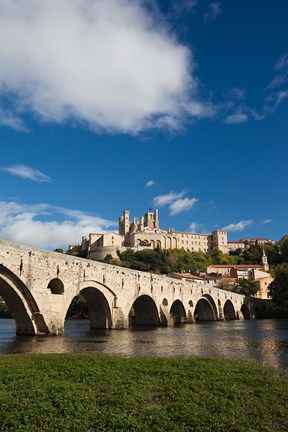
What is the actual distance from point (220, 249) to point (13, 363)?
151 meters

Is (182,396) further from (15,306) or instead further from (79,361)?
(15,306)

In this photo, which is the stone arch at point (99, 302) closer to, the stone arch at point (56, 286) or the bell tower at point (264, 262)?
the stone arch at point (56, 286)

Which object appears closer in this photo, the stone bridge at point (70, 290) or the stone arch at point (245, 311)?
the stone bridge at point (70, 290)

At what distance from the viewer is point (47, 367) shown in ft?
40.8

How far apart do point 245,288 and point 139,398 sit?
85.4m

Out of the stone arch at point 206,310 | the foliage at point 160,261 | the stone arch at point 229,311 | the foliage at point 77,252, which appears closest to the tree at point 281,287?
the stone arch at point 229,311

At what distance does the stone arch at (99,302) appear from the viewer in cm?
3222

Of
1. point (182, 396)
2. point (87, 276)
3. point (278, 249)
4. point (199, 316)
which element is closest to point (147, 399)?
point (182, 396)

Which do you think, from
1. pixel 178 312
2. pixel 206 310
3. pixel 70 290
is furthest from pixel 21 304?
pixel 206 310

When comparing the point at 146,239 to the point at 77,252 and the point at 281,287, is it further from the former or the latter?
the point at 281,287

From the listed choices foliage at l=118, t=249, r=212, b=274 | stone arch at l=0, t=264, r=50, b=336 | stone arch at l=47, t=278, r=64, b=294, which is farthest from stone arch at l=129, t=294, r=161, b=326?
foliage at l=118, t=249, r=212, b=274

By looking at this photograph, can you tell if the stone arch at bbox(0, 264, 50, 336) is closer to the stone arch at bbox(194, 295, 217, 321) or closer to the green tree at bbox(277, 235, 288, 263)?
the stone arch at bbox(194, 295, 217, 321)

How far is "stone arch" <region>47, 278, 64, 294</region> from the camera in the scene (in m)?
27.6

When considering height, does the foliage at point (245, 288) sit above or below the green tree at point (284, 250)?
below
